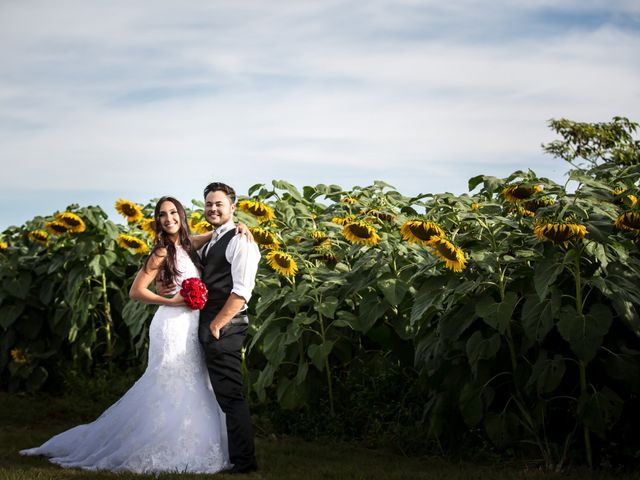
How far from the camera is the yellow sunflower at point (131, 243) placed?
329 inches

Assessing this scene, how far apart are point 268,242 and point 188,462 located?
1945 millimetres

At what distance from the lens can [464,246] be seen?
567cm

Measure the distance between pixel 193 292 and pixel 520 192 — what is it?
2165mm

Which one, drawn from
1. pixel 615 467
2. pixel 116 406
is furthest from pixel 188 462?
pixel 615 467

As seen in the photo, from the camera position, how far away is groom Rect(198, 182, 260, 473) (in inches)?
211

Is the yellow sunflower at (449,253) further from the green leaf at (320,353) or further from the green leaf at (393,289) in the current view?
the green leaf at (320,353)

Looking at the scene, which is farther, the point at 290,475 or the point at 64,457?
the point at 64,457

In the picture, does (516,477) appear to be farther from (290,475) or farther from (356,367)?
(356,367)

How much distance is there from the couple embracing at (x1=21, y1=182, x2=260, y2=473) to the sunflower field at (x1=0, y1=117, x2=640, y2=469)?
0.89 m

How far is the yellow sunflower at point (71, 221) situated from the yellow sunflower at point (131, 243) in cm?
47

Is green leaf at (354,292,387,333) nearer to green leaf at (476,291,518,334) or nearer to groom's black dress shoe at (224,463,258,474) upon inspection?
green leaf at (476,291,518,334)

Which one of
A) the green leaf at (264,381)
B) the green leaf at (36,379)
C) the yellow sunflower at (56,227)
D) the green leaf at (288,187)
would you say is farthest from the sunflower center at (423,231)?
the green leaf at (36,379)

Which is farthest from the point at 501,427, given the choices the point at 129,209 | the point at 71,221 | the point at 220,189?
the point at 71,221

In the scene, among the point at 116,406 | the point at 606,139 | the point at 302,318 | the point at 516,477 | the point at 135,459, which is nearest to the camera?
the point at 516,477
